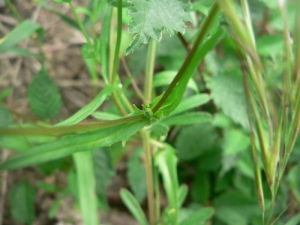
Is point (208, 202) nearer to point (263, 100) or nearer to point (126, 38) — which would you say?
point (126, 38)

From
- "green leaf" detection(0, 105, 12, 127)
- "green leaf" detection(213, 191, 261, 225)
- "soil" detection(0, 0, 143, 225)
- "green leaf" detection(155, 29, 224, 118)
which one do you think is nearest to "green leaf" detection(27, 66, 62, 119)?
"green leaf" detection(0, 105, 12, 127)

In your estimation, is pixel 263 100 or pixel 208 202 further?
pixel 208 202

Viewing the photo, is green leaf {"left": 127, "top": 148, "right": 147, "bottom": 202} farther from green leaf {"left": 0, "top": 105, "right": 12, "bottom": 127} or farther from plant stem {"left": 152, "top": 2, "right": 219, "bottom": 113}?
plant stem {"left": 152, "top": 2, "right": 219, "bottom": 113}

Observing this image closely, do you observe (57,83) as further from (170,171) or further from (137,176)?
(170,171)

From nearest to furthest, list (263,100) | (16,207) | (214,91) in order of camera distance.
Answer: (263,100) → (214,91) → (16,207)

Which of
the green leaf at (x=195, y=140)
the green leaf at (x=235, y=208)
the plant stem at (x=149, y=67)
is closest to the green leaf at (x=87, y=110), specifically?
the plant stem at (x=149, y=67)

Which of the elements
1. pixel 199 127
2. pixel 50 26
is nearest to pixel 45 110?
pixel 199 127
